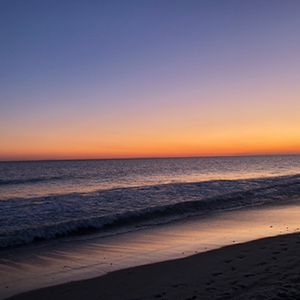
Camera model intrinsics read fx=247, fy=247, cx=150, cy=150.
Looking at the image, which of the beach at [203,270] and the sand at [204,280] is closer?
the sand at [204,280]

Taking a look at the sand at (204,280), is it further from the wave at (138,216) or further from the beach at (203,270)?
the wave at (138,216)

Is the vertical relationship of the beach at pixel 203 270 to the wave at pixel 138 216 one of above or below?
above

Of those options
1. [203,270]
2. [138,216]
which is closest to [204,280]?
[203,270]

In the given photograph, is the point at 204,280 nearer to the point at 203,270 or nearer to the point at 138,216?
the point at 203,270

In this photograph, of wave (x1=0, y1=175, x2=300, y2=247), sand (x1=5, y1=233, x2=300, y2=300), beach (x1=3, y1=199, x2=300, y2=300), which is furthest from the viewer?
wave (x1=0, y1=175, x2=300, y2=247)

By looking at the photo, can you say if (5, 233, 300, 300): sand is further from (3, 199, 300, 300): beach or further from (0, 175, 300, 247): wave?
(0, 175, 300, 247): wave

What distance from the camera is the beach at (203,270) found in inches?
185

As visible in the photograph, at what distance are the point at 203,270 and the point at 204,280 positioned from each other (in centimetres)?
58

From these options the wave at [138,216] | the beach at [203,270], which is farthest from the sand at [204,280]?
the wave at [138,216]

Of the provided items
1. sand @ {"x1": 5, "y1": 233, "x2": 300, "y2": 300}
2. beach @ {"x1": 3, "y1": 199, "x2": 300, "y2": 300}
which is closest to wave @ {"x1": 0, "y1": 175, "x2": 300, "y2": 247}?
beach @ {"x1": 3, "y1": 199, "x2": 300, "y2": 300}

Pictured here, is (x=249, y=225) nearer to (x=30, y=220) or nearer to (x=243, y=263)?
(x=243, y=263)

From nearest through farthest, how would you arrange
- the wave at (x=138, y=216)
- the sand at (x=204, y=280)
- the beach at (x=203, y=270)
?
the sand at (x=204, y=280)
the beach at (x=203, y=270)
the wave at (x=138, y=216)

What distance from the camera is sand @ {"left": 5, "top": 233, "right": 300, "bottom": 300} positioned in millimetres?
4578

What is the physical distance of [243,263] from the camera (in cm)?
608
